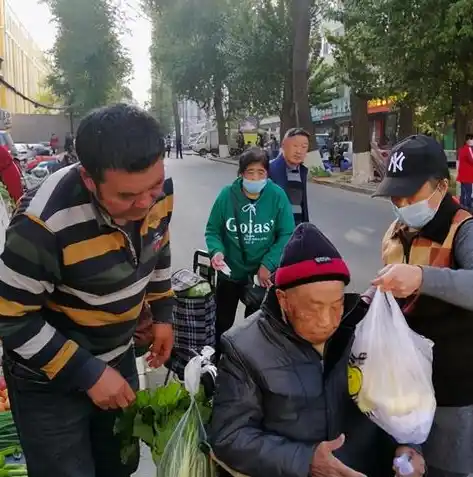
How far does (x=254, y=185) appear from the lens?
14.7 ft

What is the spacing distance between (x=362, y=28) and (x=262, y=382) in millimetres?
15170

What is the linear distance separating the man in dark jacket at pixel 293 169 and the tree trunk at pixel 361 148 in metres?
15.2

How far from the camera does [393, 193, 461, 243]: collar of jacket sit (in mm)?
2234

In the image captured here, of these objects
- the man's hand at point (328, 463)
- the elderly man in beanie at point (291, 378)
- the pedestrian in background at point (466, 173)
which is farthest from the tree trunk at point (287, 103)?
the man's hand at point (328, 463)

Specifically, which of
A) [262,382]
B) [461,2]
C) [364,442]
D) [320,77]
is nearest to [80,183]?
[262,382]

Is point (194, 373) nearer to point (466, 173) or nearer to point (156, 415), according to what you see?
point (156, 415)

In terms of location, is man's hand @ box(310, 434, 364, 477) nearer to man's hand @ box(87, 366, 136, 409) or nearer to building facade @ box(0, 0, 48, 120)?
man's hand @ box(87, 366, 136, 409)

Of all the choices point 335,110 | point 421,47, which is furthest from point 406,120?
point 335,110

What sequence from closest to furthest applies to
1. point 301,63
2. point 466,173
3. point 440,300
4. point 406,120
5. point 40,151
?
point 440,300, point 466,173, point 406,120, point 301,63, point 40,151

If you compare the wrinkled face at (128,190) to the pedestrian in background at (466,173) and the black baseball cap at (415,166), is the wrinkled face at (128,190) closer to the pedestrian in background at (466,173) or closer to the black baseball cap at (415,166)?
the black baseball cap at (415,166)

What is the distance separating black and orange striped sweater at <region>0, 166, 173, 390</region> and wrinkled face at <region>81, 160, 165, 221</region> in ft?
0.25

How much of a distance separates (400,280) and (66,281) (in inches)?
38.9

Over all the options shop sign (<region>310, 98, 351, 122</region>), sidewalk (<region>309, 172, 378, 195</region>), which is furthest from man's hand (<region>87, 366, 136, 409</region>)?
shop sign (<region>310, 98, 351, 122</region>)

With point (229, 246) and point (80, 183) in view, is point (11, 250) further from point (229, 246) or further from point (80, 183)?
point (229, 246)
